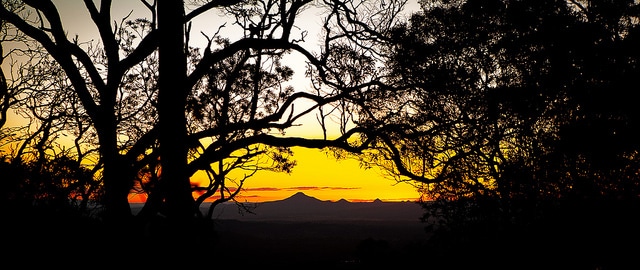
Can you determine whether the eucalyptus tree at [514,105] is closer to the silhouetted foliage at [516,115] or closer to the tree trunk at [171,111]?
the silhouetted foliage at [516,115]

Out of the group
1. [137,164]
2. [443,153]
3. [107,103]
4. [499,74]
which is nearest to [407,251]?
[443,153]

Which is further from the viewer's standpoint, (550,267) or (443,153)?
(443,153)

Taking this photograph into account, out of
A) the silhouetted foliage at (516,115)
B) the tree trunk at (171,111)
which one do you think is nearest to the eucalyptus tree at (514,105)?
the silhouetted foliage at (516,115)

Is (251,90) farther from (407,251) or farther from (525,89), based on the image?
(525,89)

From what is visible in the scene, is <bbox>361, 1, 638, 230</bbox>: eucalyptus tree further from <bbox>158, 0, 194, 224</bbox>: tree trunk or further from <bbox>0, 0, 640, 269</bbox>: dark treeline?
<bbox>158, 0, 194, 224</bbox>: tree trunk

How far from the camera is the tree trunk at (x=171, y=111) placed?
1002cm

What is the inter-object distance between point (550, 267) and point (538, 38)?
7497 mm

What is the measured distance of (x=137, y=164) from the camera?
15297mm

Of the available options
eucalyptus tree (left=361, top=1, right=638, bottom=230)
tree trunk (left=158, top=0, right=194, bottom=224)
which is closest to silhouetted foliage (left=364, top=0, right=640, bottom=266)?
eucalyptus tree (left=361, top=1, right=638, bottom=230)

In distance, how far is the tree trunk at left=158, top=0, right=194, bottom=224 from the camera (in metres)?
10.0

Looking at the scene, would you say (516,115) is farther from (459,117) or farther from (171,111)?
(171,111)

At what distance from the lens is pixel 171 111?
1005 cm

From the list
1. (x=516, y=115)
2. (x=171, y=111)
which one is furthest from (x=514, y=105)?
(x=171, y=111)

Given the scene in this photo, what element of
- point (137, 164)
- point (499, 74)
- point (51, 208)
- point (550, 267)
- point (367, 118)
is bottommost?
point (550, 267)
